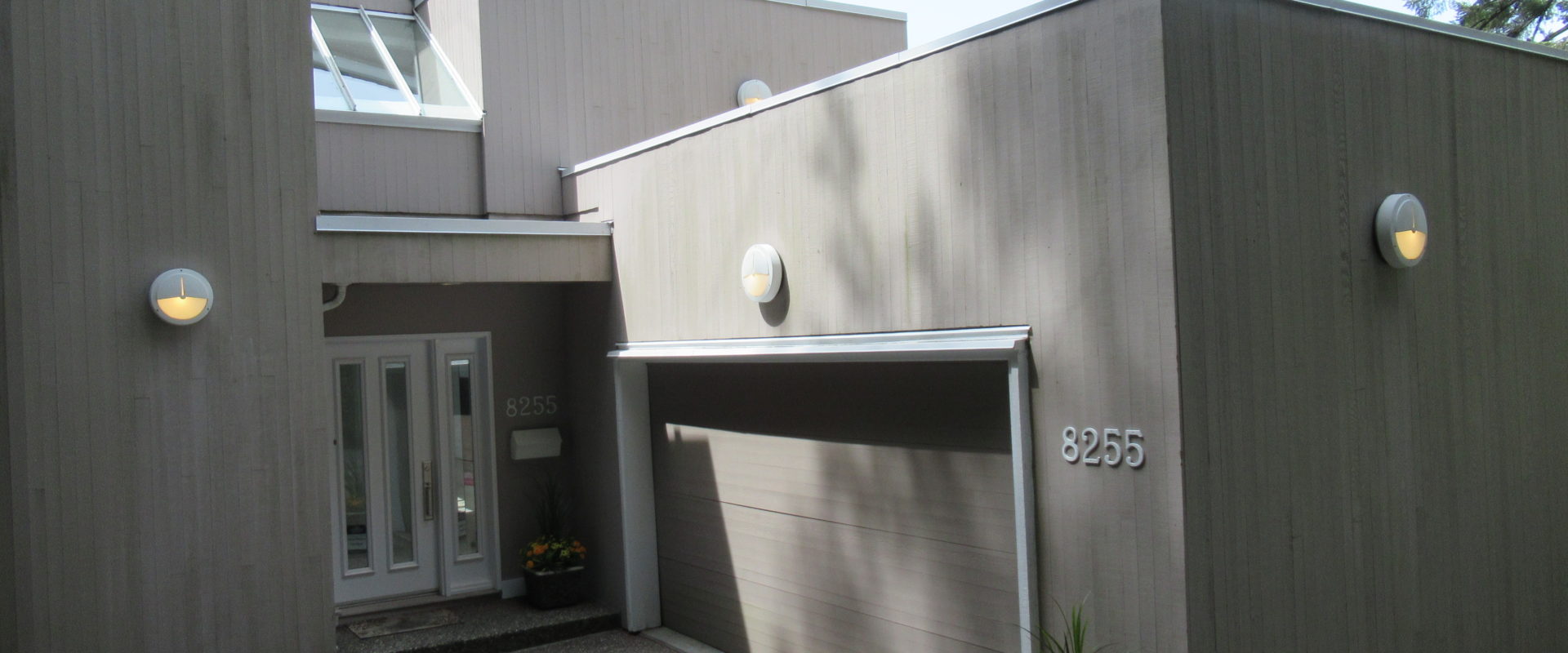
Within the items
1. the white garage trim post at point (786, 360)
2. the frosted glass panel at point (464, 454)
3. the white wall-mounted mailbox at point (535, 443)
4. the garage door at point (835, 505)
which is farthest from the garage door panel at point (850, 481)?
the frosted glass panel at point (464, 454)

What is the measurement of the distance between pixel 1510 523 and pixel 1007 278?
263cm

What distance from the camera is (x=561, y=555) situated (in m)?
7.68

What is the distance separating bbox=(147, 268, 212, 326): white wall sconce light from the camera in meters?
5.55

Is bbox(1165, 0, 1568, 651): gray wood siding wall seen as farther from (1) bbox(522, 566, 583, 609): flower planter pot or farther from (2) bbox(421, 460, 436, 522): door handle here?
(2) bbox(421, 460, 436, 522): door handle

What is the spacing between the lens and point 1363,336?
4.57m

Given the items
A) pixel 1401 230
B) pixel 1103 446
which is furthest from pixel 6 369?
pixel 1401 230

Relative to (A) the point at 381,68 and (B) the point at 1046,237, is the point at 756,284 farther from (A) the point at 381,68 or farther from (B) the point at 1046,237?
(A) the point at 381,68

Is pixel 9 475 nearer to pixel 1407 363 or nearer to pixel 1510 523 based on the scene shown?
pixel 1407 363

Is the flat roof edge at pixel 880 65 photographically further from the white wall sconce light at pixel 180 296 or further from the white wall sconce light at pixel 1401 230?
the white wall sconce light at pixel 180 296

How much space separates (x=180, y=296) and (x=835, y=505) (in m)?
3.38

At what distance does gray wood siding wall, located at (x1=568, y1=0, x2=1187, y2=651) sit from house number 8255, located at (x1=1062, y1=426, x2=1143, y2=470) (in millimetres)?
38

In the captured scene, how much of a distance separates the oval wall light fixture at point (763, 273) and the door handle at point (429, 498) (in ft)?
10.8

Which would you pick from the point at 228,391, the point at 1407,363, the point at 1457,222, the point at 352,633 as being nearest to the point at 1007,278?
the point at 1407,363

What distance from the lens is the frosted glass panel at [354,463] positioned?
7691 mm
